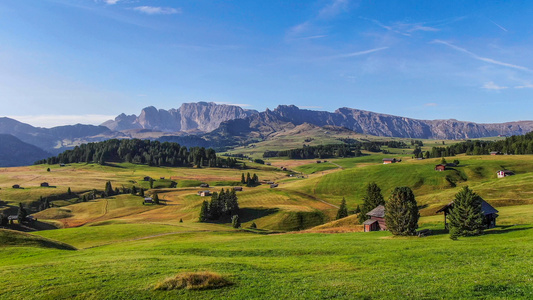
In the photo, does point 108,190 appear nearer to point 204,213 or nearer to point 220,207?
point 204,213

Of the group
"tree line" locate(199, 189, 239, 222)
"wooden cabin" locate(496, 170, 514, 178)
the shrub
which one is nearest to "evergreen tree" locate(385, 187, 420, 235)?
the shrub

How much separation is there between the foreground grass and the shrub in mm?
626

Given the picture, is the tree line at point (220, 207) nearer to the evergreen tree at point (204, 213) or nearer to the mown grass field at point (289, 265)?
the evergreen tree at point (204, 213)

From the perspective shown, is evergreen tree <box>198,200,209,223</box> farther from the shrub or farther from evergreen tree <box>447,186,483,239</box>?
the shrub

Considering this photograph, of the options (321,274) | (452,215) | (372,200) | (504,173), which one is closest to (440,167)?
(504,173)

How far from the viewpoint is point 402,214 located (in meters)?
50.2

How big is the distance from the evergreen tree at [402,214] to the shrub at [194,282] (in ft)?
120

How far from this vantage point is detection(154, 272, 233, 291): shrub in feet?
71.5

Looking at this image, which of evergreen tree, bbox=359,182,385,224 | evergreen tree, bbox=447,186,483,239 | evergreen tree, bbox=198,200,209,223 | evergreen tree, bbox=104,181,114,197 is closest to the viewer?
evergreen tree, bbox=447,186,483,239

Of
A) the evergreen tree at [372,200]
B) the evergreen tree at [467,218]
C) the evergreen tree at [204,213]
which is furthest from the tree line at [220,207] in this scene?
the evergreen tree at [467,218]

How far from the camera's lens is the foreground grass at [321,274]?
66.3 feet

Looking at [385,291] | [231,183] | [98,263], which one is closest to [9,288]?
[98,263]

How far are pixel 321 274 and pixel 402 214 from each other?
30.3 meters

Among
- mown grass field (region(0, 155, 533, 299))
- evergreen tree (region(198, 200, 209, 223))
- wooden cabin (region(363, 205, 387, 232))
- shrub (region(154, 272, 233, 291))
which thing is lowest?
evergreen tree (region(198, 200, 209, 223))
